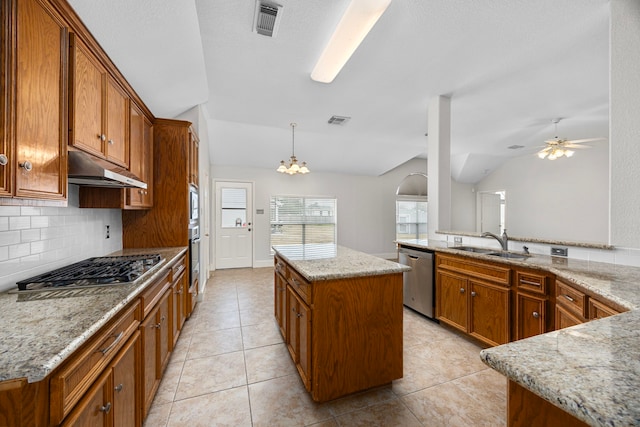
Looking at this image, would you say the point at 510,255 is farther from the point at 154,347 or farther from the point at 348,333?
the point at 154,347

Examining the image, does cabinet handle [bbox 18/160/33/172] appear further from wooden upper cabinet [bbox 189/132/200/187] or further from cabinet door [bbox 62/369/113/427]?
wooden upper cabinet [bbox 189/132/200/187]

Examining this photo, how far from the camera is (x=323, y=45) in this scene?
92.9 inches

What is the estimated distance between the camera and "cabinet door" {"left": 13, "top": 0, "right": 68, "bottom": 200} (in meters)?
1.03

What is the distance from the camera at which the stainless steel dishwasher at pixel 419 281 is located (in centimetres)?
290

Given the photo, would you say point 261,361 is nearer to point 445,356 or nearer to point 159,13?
point 445,356

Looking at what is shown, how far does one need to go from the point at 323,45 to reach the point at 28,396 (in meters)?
2.78

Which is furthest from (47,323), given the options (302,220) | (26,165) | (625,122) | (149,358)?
(302,220)

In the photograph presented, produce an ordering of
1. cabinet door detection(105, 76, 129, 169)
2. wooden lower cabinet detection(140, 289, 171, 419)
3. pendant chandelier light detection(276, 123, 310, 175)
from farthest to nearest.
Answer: pendant chandelier light detection(276, 123, 310, 175)
cabinet door detection(105, 76, 129, 169)
wooden lower cabinet detection(140, 289, 171, 419)

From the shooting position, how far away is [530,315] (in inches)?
77.9

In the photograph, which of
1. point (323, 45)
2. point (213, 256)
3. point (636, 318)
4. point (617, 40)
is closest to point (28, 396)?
point (636, 318)

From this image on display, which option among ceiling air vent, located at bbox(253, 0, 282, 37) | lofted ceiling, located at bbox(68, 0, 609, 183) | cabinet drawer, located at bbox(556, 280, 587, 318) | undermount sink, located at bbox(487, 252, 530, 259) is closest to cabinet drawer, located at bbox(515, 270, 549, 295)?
cabinet drawer, located at bbox(556, 280, 587, 318)

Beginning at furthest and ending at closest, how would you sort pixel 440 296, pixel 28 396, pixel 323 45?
pixel 440 296
pixel 323 45
pixel 28 396

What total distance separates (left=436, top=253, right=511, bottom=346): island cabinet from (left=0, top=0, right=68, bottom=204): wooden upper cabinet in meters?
3.03

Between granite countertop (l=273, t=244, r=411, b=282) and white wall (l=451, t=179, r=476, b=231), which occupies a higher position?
white wall (l=451, t=179, r=476, b=231)
